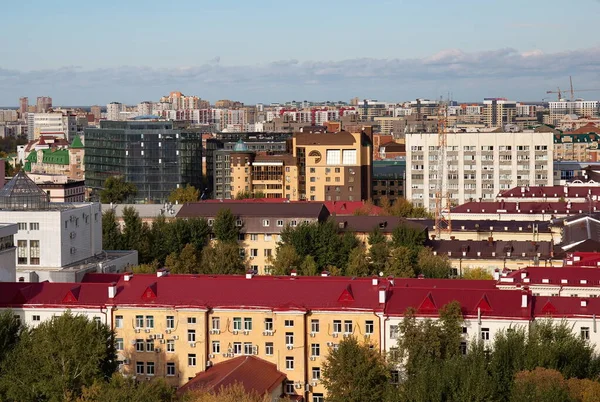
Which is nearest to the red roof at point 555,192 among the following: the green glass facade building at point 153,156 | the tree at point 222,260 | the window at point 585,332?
the tree at point 222,260

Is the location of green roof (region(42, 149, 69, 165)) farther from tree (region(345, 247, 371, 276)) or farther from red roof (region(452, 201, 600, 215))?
tree (region(345, 247, 371, 276))

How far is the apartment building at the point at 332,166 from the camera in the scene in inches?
4065

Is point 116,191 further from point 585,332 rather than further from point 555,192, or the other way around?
point 585,332

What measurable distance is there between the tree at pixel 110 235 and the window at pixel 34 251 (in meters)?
11.0

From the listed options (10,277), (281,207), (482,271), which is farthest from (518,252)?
(10,277)

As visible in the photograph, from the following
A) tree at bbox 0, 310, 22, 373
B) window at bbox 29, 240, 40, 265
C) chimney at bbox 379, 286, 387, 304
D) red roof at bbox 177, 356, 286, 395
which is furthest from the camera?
window at bbox 29, 240, 40, 265

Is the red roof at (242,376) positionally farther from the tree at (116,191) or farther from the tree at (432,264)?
the tree at (116,191)

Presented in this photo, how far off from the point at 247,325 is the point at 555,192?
5163 centimetres

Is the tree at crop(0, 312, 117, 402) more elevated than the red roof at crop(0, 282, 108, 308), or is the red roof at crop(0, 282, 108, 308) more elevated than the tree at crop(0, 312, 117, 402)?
the red roof at crop(0, 282, 108, 308)

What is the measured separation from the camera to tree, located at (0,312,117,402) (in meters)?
37.2

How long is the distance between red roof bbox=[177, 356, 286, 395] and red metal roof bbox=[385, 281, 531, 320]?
4.71m

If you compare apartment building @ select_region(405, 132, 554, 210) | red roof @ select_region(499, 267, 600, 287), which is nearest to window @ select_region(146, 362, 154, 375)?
red roof @ select_region(499, 267, 600, 287)

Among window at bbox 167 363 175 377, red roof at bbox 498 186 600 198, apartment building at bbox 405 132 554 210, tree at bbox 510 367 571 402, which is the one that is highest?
apartment building at bbox 405 132 554 210

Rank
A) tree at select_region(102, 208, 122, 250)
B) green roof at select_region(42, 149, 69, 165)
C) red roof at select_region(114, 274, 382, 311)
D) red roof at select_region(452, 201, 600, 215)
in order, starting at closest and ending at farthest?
red roof at select_region(114, 274, 382, 311) < tree at select_region(102, 208, 122, 250) < red roof at select_region(452, 201, 600, 215) < green roof at select_region(42, 149, 69, 165)
